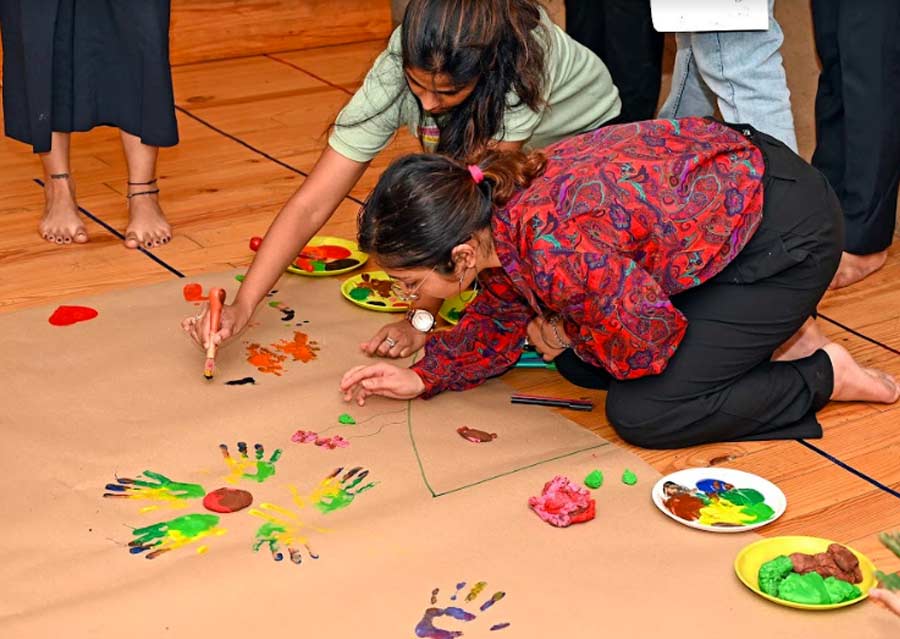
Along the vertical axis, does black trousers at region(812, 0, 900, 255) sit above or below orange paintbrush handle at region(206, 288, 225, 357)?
above

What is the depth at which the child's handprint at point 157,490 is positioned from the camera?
1.79 m

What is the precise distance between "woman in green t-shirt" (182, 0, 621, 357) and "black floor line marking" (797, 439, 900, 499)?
669 mm

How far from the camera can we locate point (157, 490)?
1812 millimetres

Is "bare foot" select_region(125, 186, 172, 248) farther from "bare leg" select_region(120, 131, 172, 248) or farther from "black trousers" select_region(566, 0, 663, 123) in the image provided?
"black trousers" select_region(566, 0, 663, 123)

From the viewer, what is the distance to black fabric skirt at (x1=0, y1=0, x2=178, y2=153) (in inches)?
102

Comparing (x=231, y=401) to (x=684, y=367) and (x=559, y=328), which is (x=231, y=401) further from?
(x=684, y=367)

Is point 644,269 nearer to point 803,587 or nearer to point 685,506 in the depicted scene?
point 685,506

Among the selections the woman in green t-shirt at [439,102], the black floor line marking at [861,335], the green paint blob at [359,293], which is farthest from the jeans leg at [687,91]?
the green paint blob at [359,293]

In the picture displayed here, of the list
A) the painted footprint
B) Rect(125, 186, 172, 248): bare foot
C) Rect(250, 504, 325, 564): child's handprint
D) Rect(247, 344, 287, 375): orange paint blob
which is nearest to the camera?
the painted footprint

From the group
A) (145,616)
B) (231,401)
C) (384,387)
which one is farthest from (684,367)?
(145,616)

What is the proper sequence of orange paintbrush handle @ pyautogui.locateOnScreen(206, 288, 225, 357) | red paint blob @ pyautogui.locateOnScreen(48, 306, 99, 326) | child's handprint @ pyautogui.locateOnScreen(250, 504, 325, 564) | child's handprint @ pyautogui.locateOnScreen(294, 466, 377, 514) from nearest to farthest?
child's handprint @ pyautogui.locateOnScreen(250, 504, 325, 564), child's handprint @ pyautogui.locateOnScreen(294, 466, 377, 514), orange paintbrush handle @ pyautogui.locateOnScreen(206, 288, 225, 357), red paint blob @ pyautogui.locateOnScreen(48, 306, 99, 326)

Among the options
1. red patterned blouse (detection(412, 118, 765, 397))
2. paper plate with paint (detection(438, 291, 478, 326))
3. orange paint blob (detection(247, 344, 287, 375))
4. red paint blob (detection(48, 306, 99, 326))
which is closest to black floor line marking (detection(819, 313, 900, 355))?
red patterned blouse (detection(412, 118, 765, 397))

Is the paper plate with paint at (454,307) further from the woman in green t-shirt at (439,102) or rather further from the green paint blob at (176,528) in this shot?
the green paint blob at (176,528)

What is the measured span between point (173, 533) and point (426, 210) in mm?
550
